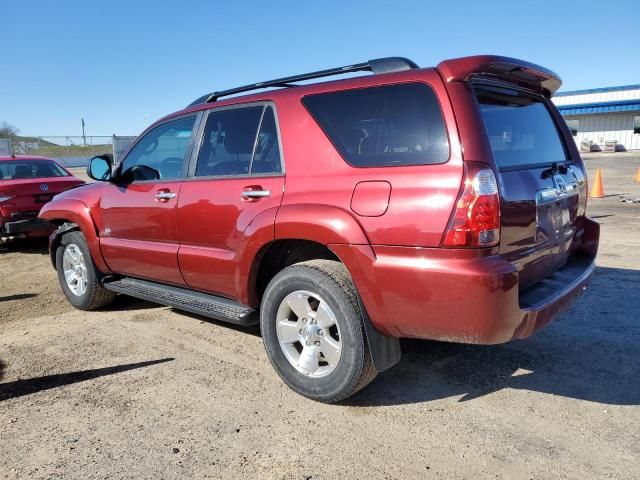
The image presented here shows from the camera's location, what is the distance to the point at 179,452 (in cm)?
278

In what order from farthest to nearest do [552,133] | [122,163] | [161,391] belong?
[122,163]
[552,133]
[161,391]

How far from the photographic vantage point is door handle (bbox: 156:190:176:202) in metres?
4.15

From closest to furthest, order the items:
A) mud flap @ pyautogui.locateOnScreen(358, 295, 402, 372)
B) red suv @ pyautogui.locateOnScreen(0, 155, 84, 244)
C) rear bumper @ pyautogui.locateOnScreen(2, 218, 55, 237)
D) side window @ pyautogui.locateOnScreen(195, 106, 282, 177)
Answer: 1. mud flap @ pyautogui.locateOnScreen(358, 295, 402, 372)
2. side window @ pyautogui.locateOnScreen(195, 106, 282, 177)
3. rear bumper @ pyautogui.locateOnScreen(2, 218, 55, 237)
4. red suv @ pyautogui.locateOnScreen(0, 155, 84, 244)

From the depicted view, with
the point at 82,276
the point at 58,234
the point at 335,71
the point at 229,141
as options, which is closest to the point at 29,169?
the point at 58,234

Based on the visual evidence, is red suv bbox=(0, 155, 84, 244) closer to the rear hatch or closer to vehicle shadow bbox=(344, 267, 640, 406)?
vehicle shadow bbox=(344, 267, 640, 406)

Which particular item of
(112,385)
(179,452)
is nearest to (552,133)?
(179,452)

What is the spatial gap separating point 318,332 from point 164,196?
1.82 m

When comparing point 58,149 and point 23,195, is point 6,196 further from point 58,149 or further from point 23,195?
point 58,149

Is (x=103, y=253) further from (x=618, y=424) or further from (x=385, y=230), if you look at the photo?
(x=618, y=424)

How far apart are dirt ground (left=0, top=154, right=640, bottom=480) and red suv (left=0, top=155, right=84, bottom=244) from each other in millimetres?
3761

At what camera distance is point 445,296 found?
8.81 ft

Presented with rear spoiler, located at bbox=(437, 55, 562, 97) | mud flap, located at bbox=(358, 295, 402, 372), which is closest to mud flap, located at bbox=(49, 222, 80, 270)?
mud flap, located at bbox=(358, 295, 402, 372)

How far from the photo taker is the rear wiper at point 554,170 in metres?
3.23

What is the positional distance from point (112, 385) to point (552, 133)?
12.0ft
